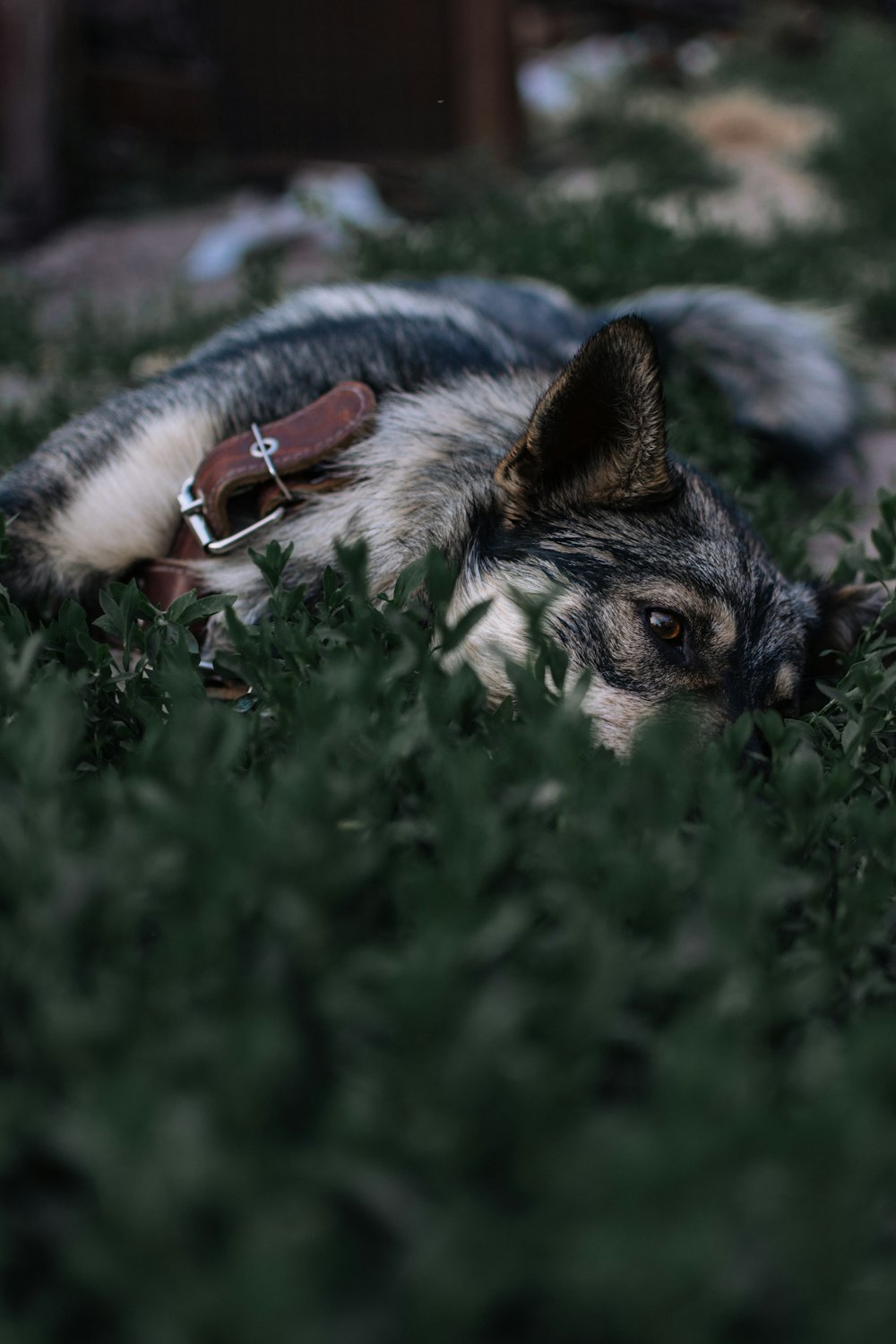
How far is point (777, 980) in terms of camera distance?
1.36 meters

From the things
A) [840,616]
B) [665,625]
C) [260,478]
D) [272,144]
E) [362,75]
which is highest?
[362,75]

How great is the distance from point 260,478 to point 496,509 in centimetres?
53

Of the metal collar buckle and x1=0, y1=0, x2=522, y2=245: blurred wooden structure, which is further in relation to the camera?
x1=0, y1=0, x2=522, y2=245: blurred wooden structure

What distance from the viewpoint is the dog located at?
2.18 metres

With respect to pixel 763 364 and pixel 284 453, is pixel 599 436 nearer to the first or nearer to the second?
pixel 284 453

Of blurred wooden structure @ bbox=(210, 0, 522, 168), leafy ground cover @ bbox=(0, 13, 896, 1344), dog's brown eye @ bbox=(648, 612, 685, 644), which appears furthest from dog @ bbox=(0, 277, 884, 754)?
blurred wooden structure @ bbox=(210, 0, 522, 168)

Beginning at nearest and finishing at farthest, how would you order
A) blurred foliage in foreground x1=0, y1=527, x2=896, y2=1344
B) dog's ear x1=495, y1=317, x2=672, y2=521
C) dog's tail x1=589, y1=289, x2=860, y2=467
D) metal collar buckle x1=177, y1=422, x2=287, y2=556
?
blurred foliage in foreground x1=0, y1=527, x2=896, y2=1344 < dog's ear x1=495, y1=317, x2=672, y2=521 < metal collar buckle x1=177, y1=422, x2=287, y2=556 < dog's tail x1=589, y1=289, x2=860, y2=467

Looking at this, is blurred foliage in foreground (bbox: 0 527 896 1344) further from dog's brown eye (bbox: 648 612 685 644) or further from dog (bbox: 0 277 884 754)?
dog's brown eye (bbox: 648 612 685 644)

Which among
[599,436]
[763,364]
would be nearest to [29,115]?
[763,364]

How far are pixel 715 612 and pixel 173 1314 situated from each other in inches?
68.3

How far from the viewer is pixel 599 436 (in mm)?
2275

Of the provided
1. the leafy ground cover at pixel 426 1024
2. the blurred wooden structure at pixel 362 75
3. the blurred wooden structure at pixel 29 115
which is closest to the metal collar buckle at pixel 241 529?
the leafy ground cover at pixel 426 1024

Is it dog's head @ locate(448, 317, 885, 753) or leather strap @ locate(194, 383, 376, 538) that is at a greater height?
leather strap @ locate(194, 383, 376, 538)

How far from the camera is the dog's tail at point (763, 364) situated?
12.9 ft
